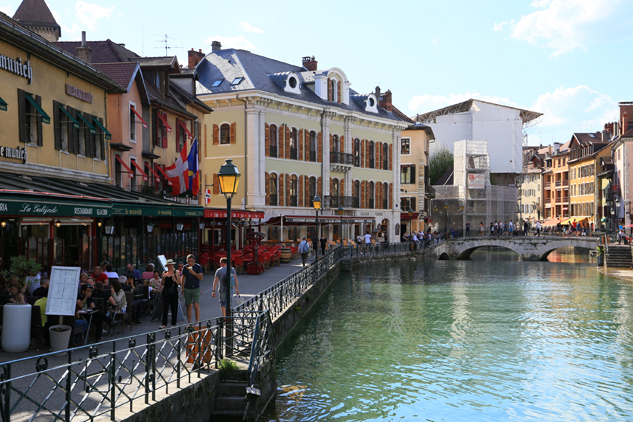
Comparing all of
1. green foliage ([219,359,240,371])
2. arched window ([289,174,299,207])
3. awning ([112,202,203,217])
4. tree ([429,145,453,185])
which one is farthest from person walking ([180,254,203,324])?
tree ([429,145,453,185])

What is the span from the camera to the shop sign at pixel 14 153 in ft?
53.2

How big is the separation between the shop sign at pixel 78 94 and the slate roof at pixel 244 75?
1983 cm

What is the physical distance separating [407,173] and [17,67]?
48225mm

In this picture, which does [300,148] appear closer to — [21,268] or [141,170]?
[141,170]

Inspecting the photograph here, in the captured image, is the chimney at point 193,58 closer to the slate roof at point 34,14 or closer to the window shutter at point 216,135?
the window shutter at point 216,135

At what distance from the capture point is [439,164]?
7900cm

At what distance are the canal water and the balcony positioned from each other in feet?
51.8

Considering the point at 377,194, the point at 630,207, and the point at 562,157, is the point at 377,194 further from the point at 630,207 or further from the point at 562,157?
the point at 562,157

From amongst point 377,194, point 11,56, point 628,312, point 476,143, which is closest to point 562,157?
point 476,143

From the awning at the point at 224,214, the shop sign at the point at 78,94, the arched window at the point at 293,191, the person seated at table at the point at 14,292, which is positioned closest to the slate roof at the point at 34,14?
the arched window at the point at 293,191

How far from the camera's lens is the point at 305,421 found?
37.1ft

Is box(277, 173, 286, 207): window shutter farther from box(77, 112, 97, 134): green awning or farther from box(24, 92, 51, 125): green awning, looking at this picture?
box(24, 92, 51, 125): green awning

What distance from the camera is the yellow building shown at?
77.5m

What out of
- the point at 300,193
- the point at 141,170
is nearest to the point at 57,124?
the point at 141,170
